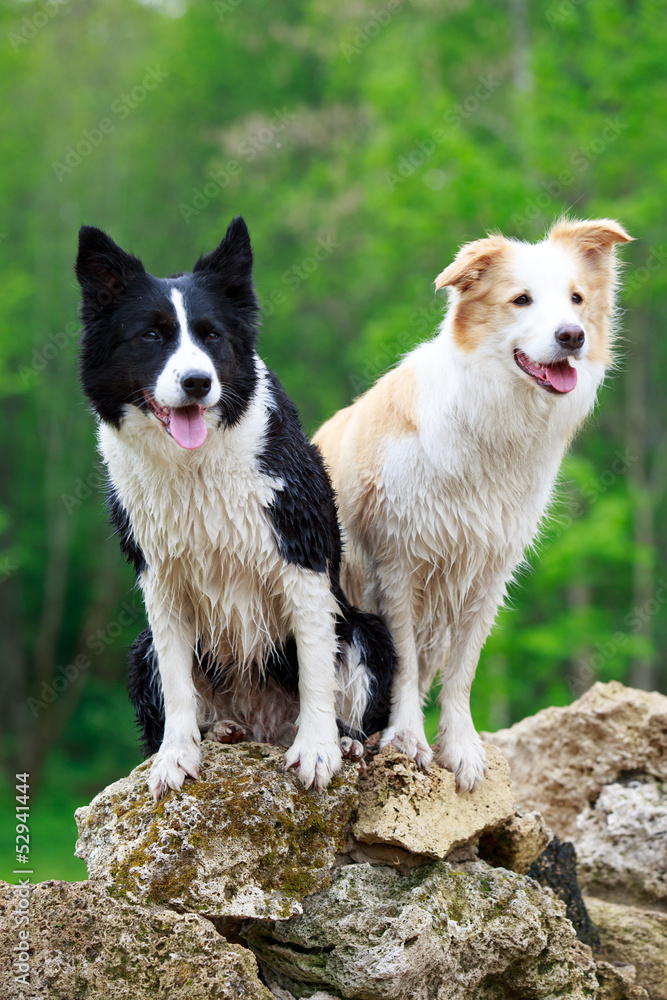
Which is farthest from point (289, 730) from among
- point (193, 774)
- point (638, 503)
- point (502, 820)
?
point (638, 503)

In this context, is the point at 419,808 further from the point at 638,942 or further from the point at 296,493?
the point at 638,942

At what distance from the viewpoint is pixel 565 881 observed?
468 centimetres

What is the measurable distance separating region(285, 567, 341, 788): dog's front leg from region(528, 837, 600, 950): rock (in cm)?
144

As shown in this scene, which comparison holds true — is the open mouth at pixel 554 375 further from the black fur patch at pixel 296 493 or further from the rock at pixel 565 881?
the rock at pixel 565 881

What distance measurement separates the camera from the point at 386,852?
13.0 feet

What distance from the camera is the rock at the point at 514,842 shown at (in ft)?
14.4

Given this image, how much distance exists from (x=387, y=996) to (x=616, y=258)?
10.4 feet

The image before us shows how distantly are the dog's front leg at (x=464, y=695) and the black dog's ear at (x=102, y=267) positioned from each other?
83.7 inches

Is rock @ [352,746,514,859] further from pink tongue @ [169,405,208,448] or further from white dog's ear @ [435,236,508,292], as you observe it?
white dog's ear @ [435,236,508,292]

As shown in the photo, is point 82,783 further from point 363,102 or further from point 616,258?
point 616,258

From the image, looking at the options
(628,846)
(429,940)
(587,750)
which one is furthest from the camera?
(587,750)

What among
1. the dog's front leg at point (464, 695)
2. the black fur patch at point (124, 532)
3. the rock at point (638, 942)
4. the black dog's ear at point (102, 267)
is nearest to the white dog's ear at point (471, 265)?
the black dog's ear at point (102, 267)

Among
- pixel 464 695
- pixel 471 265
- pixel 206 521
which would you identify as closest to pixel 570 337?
pixel 471 265

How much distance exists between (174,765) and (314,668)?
67 cm
